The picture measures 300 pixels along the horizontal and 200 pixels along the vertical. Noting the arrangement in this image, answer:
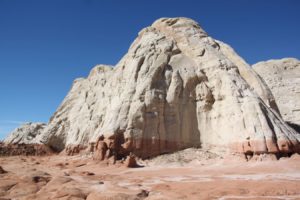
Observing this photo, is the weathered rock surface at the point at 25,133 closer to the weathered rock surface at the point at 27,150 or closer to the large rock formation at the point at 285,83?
the weathered rock surface at the point at 27,150

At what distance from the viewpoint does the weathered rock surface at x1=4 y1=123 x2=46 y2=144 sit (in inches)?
1615

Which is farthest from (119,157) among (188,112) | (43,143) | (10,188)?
(43,143)

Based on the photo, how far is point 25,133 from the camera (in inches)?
1667

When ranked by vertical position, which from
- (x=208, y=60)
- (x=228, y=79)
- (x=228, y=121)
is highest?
(x=208, y=60)

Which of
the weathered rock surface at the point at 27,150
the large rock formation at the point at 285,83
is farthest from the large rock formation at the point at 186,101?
the large rock formation at the point at 285,83

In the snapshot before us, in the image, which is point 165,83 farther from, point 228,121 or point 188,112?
point 228,121

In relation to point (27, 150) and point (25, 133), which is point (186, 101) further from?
point (25, 133)

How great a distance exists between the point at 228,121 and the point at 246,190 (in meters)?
11.9

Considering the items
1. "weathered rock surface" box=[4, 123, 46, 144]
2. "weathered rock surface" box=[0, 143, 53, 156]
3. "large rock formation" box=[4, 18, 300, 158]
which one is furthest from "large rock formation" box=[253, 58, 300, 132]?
"weathered rock surface" box=[4, 123, 46, 144]

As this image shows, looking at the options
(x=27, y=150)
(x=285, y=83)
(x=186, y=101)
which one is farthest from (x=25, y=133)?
(x=285, y=83)

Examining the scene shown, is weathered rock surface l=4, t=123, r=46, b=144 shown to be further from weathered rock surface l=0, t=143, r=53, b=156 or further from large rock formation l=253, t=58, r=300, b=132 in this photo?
large rock formation l=253, t=58, r=300, b=132

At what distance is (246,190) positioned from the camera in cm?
895

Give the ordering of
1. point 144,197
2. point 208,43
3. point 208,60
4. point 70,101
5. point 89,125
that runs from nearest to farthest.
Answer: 1. point 144,197
2. point 208,60
3. point 208,43
4. point 89,125
5. point 70,101

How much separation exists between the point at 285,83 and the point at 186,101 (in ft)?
83.3
